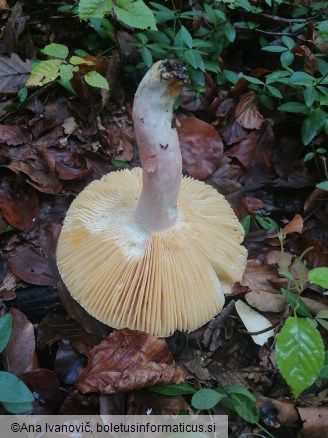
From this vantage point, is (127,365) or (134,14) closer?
(127,365)

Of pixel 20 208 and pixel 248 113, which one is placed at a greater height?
pixel 248 113

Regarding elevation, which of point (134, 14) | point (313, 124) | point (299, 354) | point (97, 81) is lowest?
point (299, 354)

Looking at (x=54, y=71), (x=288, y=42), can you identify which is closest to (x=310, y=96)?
(x=288, y=42)

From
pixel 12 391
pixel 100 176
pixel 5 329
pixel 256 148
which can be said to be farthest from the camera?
pixel 256 148

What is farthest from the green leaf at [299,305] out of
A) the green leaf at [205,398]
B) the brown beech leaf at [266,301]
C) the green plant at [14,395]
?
the green plant at [14,395]

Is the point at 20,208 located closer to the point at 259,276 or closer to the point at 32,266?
the point at 32,266

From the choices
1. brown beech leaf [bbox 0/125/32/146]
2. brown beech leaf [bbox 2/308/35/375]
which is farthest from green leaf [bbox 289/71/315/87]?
brown beech leaf [bbox 2/308/35/375]

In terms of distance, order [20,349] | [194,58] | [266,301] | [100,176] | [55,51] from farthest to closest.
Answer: [100,176] → [194,58] → [55,51] → [266,301] → [20,349]

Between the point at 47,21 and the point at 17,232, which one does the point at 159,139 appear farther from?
the point at 47,21

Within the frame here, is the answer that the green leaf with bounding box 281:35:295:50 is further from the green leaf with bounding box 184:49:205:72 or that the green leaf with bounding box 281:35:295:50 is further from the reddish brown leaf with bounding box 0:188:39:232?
the reddish brown leaf with bounding box 0:188:39:232
